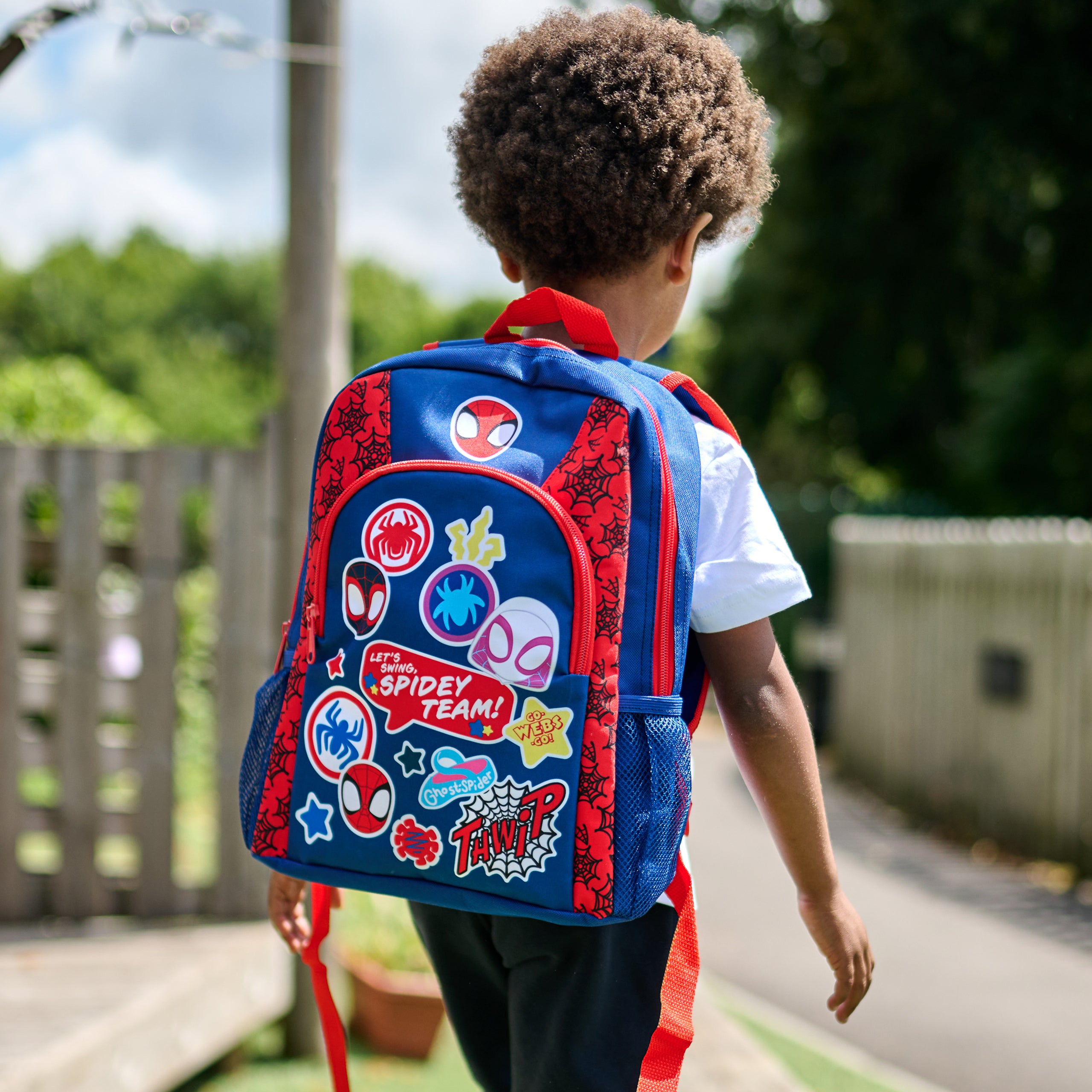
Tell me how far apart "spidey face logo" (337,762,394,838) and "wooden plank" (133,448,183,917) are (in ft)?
7.91

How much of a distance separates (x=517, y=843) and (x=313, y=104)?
239 centimetres

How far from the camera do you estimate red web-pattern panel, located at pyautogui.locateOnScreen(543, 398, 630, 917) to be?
4.14 feet

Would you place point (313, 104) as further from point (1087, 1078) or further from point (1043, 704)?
point (1043, 704)

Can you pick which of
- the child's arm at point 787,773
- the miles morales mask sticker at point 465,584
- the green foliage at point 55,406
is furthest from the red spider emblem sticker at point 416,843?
the green foliage at point 55,406

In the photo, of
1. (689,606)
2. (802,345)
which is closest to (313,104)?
(689,606)

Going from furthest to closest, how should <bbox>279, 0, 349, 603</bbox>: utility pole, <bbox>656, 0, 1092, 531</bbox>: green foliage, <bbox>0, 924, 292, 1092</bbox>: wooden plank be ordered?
<bbox>656, 0, 1092, 531</bbox>: green foliage, <bbox>279, 0, 349, 603</bbox>: utility pole, <bbox>0, 924, 292, 1092</bbox>: wooden plank

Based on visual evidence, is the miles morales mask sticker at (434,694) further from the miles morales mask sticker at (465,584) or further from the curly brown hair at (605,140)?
the curly brown hair at (605,140)

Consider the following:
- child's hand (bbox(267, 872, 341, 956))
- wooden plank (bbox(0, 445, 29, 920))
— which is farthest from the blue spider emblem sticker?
wooden plank (bbox(0, 445, 29, 920))

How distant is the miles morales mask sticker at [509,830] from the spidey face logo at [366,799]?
88 mm

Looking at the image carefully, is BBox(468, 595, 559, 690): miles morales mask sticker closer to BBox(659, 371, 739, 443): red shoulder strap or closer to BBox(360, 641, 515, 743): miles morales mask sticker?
BBox(360, 641, 515, 743): miles morales mask sticker

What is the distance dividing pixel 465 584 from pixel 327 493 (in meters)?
0.25

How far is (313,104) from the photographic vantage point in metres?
3.05

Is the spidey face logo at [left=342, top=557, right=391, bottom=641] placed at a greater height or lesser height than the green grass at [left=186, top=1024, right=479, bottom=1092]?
greater

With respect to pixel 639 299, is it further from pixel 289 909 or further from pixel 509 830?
pixel 289 909
